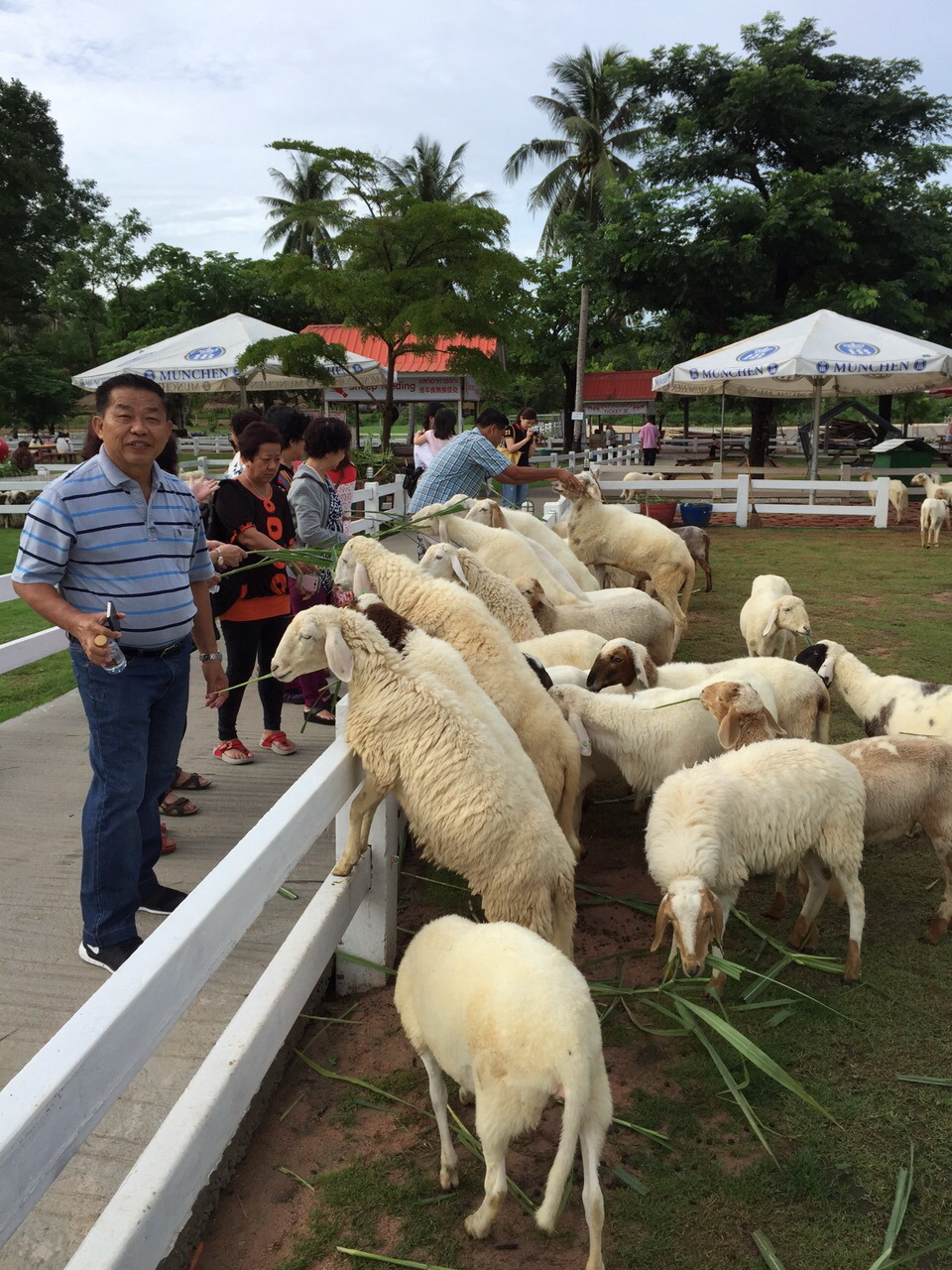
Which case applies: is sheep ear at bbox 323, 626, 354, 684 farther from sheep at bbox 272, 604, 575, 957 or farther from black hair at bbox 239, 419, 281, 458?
black hair at bbox 239, 419, 281, 458

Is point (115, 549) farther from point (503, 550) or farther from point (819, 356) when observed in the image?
point (819, 356)

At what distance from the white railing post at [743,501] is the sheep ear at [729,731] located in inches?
543

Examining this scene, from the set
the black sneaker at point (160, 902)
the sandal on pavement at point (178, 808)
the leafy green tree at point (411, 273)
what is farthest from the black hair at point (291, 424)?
the leafy green tree at point (411, 273)

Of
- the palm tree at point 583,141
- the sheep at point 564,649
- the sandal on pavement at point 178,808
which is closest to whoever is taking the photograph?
the sandal on pavement at point 178,808

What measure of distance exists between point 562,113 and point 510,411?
2359cm

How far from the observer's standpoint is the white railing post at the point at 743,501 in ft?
55.6

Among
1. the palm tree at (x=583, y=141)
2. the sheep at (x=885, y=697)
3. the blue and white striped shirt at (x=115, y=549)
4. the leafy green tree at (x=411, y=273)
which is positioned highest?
the palm tree at (x=583, y=141)

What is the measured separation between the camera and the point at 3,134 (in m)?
30.5

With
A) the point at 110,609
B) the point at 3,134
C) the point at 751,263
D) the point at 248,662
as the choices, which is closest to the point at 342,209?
the point at 751,263

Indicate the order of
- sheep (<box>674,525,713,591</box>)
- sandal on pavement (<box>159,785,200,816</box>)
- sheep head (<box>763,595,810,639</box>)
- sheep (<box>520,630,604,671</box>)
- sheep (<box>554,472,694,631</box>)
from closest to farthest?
sandal on pavement (<box>159,785,200,816</box>) → sheep (<box>520,630,604,671</box>) → sheep head (<box>763,595,810,639</box>) → sheep (<box>554,472,694,631</box>) → sheep (<box>674,525,713,591</box>)

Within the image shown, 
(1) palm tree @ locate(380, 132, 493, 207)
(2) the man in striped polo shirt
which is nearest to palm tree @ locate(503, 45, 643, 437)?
(1) palm tree @ locate(380, 132, 493, 207)

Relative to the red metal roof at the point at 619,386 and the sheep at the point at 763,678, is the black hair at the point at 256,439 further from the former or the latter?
the red metal roof at the point at 619,386

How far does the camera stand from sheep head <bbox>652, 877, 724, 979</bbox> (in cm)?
284

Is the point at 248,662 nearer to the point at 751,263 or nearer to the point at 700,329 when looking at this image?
the point at 751,263
